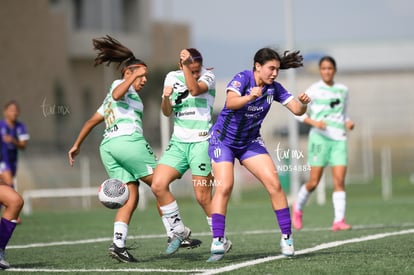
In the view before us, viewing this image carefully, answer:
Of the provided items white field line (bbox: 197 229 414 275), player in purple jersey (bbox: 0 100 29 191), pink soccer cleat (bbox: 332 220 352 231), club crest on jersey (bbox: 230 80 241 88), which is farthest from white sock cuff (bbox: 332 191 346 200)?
player in purple jersey (bbox: 0 100 29 191)

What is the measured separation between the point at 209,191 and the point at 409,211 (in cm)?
926

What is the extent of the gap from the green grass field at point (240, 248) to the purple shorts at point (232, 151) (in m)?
1.05

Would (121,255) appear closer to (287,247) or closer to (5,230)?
(5,230)

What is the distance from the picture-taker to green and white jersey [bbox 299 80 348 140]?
15.0 meters

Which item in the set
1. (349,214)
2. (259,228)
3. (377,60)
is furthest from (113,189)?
(377,60)

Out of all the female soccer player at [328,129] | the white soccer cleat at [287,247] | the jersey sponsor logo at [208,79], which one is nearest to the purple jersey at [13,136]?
the female soccer player at [328,129]

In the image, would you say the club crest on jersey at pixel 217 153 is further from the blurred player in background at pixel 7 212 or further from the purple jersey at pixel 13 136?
the purple jersey at pixel 13 136

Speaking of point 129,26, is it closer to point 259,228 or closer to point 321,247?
point 259,228

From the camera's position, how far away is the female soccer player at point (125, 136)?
10852 mm

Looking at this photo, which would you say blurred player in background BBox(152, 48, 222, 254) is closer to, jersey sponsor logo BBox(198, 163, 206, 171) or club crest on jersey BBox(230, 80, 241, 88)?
jersey sponsor logo BBox(198, 163, 206, 171)

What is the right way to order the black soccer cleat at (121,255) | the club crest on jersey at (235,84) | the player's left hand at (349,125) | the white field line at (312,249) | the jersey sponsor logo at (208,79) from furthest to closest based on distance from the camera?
the player's left hand at (349,125) < the jersey sponsor logo at (208,79) < the black soccer cleat at (121,255) < the club crest on jersey at (235,84) < the white field line at (312,249)

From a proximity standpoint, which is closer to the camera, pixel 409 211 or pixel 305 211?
pixel 409 211

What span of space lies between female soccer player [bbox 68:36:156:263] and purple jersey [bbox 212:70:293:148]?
3.04 ft

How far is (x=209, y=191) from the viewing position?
36.3ft
